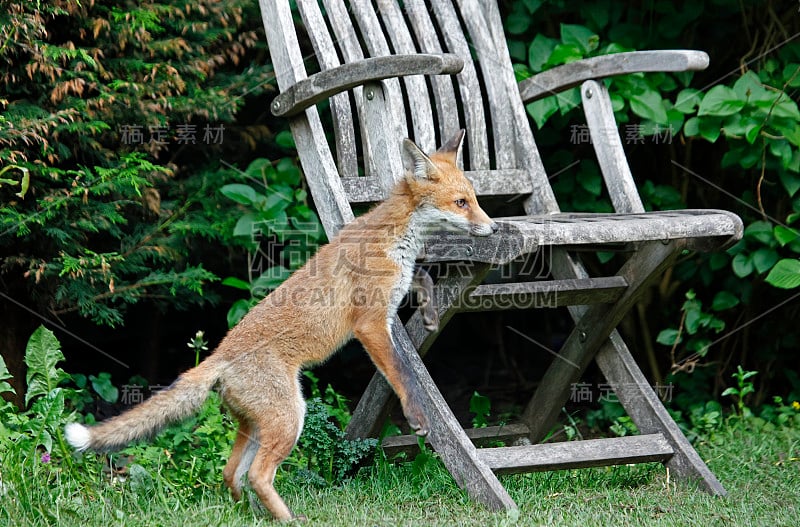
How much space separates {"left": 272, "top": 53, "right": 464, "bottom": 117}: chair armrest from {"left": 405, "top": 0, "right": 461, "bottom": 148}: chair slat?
0.90 metres

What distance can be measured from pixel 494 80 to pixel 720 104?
49.0 inches

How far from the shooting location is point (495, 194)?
4.45 meters

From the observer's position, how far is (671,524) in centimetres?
325

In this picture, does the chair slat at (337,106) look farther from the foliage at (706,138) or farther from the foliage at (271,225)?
the foliage at (706,138)

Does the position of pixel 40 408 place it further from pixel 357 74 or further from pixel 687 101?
pixel 687 101

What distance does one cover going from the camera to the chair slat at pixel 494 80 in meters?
4.58

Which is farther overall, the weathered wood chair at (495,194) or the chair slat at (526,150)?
the chair slat at (526,150)

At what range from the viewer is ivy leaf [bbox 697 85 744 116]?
4645 mm

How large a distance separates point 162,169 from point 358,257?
1452mm

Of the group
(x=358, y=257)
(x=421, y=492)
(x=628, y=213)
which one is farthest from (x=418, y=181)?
(x=421, y=492)

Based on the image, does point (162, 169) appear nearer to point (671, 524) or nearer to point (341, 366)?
point (341, 366)

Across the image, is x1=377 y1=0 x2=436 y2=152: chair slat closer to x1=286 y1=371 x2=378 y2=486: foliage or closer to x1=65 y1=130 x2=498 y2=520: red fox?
x1=65 y1=130 x2=498 y2=520: red fox

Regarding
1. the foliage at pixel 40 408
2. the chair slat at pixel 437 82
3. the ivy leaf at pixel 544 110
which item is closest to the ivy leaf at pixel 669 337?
the ivy leaf at pixel 544 110

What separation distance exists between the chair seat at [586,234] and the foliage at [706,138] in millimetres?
1202
